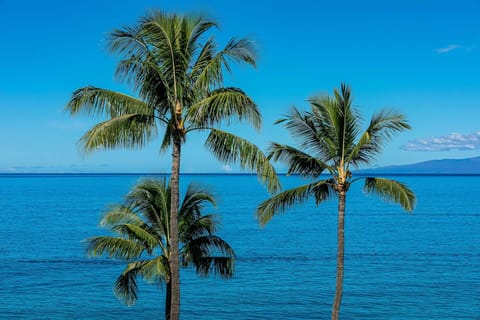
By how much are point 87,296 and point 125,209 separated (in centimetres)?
2482

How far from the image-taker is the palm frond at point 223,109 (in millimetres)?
16062

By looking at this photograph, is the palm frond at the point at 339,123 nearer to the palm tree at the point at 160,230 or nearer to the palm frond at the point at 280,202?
the palm frond at the point at 280,202

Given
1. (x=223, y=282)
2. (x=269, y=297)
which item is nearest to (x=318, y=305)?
(x=269, y=297)

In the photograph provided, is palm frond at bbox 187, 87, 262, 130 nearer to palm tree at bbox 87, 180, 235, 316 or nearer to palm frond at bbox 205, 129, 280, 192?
palm frond at bbox 205, 129, 280, 192

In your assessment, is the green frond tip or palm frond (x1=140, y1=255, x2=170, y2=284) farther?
palm frond (x1=140, y1=255, x2=170, y2=284)

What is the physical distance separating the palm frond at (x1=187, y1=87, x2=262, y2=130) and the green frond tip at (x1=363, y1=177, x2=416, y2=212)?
452 cm

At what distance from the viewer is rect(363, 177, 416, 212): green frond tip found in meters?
17.6

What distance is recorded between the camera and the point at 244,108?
53.8 ft

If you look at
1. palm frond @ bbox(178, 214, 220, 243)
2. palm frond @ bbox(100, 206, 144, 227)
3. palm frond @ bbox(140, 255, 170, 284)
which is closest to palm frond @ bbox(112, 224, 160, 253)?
palm frond @ bbox(100, 206, 144, 227)

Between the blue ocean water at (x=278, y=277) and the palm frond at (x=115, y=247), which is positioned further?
the blue ocean water at (x=278, y=277)

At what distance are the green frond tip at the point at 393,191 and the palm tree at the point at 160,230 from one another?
569 cm

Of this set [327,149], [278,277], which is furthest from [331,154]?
[278,277]

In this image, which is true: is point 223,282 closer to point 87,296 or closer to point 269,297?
point 269,297

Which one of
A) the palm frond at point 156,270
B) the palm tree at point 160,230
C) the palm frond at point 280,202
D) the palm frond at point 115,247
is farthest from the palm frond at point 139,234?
the palm frond at point 280,202
